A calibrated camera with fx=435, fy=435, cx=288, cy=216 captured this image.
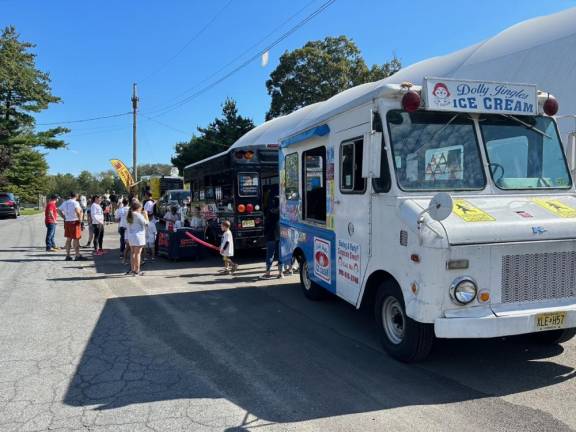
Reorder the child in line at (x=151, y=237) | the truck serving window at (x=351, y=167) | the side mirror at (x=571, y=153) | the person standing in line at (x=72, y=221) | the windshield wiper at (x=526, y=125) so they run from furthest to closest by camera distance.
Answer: the child in line at (x=151, y=237) < the person standing in line at (x=72, y=221) < the truck serving window at (x=351, y=167) < the side mirror at (x=571, y=153) < the windshield wiper at (x=526, y=125)

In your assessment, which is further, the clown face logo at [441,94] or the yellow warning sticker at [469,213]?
the clown face logo at [441,94]

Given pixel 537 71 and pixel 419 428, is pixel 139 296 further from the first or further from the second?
pixel 537 71

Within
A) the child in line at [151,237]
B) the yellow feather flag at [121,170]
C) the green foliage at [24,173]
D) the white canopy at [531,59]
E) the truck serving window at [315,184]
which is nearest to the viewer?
the truck serving window at [315,184]

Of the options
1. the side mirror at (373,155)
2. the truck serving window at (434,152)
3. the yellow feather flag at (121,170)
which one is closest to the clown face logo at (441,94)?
the truck serving window at (434,152)

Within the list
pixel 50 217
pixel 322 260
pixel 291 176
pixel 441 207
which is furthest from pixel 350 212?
pixel 50 217

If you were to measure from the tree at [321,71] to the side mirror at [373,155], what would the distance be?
34.1 metres

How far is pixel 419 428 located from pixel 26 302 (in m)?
6.49

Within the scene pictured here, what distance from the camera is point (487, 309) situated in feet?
12.1

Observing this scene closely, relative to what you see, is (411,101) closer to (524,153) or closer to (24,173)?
(524,153)

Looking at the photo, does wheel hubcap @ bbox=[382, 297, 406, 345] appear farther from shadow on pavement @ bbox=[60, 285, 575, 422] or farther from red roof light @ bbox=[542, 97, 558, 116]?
red roof light @ bbox=[542, 97, 558, 116]

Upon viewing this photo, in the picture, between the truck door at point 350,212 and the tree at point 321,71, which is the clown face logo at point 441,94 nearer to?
the truck door at point 350,212

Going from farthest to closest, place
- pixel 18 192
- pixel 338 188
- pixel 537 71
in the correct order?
pixel 18 192 < pixel 537 71 < pixel 338 188

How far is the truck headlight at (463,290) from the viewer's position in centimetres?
363

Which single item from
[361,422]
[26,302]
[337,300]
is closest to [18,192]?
[26,302]
